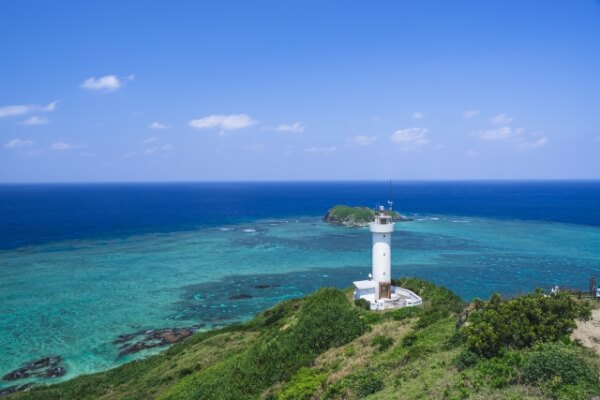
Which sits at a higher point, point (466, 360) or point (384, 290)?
point (466, 360)

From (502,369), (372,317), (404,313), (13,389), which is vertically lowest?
(13,389)

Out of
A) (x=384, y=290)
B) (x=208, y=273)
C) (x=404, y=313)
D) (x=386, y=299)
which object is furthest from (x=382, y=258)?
(x=208, y=273)

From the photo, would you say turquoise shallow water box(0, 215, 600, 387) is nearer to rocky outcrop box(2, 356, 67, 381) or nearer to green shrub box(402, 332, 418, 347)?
rocky outcrop box(2, 356, 67, 381)

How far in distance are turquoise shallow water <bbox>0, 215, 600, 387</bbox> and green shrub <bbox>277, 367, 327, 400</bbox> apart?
24.0m

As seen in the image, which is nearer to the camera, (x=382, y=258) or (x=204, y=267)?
(x=382, y=258)

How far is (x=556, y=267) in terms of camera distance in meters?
64.6

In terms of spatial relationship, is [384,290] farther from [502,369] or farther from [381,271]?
[502,369]

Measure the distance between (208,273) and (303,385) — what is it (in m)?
49.5

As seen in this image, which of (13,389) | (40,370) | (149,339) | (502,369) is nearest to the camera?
(502,369)

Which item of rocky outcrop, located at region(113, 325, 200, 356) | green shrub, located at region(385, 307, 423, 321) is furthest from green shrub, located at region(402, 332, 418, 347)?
rocky outcrop, located at region(113, 325, 200, 356)

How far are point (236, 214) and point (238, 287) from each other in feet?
301

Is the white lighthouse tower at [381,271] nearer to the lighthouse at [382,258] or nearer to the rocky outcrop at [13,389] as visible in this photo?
the lighthouse at [382,258]

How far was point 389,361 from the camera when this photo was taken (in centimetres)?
1838

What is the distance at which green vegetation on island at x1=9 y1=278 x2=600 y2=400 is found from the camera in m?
12.8
